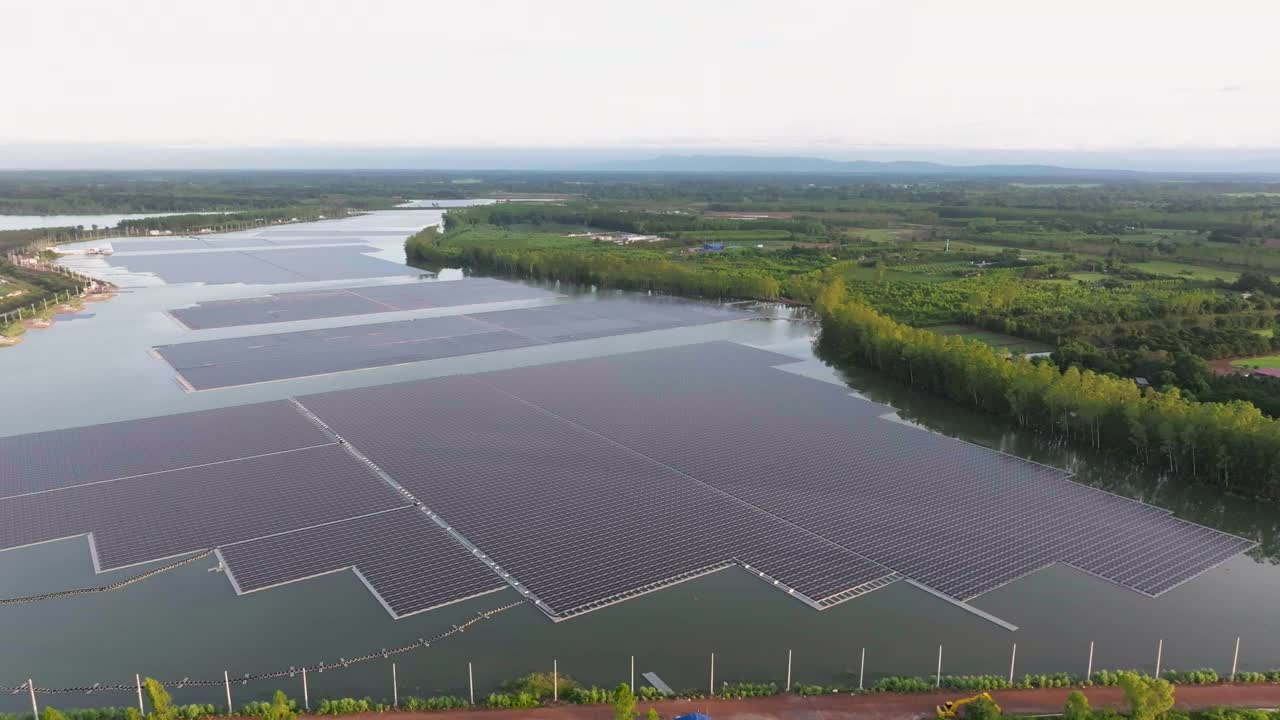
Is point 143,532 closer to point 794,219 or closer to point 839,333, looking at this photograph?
point 839,333

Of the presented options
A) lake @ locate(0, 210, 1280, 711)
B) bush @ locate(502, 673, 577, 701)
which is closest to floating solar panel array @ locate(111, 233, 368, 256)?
lake @ locate(0, 210, 1280, 711)

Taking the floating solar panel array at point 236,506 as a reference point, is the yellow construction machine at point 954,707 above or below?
below

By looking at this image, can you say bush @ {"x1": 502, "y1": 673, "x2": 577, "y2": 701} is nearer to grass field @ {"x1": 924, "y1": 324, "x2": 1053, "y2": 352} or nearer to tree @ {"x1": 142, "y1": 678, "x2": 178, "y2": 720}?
tree @ {"x1": 142, "y1": 678, "x2": 178, "y2": 720}

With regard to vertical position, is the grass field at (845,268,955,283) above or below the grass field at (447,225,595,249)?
below

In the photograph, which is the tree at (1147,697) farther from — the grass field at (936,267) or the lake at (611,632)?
the grass field at (936,267)

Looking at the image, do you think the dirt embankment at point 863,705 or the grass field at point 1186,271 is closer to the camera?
the dirt embankment at point 863,705

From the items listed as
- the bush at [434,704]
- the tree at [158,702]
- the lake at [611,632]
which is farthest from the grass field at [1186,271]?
the tree at [158,702]

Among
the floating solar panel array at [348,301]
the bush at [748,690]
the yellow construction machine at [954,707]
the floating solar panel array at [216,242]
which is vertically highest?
the floating solar panel array at [216,242]

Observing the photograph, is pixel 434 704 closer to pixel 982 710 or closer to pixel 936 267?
pixel 982 710
